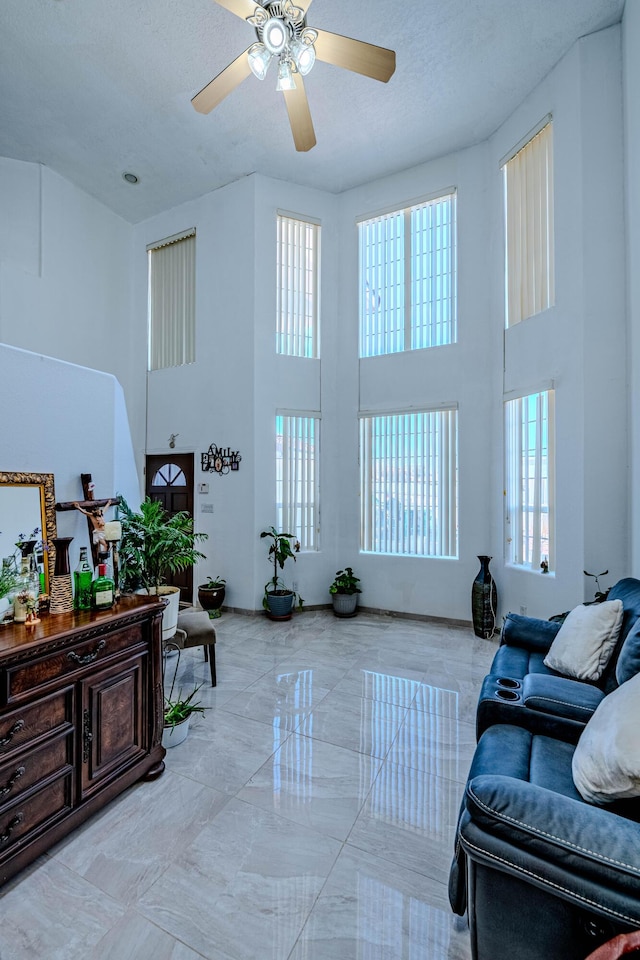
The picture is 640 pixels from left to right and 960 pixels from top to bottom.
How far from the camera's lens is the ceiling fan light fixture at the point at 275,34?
2.63 meters

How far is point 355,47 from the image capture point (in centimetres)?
268

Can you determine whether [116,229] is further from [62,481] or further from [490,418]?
Answer: [490,418]

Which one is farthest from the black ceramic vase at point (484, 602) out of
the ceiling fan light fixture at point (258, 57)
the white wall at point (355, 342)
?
the ceiling fan light fixture at point (258, 57)

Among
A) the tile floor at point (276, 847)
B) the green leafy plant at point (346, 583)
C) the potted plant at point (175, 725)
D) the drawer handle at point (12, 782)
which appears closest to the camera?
the tile floor at point (276, 847)

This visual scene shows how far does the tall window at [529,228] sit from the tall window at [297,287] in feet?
7.97

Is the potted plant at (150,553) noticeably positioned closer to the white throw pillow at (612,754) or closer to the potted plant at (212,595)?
the white throw pillow at (612,754)

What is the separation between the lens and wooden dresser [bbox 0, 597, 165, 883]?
1.64 meters

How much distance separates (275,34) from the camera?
8.70ft

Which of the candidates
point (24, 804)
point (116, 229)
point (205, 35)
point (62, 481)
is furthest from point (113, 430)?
point (116, 229)

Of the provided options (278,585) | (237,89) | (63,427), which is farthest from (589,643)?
(237,89)

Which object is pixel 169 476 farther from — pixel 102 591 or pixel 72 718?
pixel 72 718

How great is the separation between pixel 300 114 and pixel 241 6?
637 millimetres

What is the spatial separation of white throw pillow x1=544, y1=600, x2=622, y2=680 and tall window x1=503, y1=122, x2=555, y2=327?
3055mm

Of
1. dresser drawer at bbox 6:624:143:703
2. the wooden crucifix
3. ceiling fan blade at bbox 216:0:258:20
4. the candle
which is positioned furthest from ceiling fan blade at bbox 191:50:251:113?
dresser drawer at bbox 6:624:143:703
